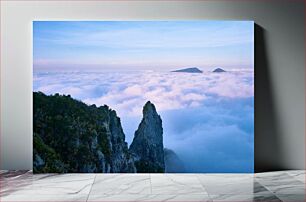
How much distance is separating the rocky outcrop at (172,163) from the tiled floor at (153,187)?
0.10 m

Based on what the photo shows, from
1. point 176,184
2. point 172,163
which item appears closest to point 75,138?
point 172,163

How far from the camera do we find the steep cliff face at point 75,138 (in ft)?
18.3

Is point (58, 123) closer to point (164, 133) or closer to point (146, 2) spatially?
point (164, 133)

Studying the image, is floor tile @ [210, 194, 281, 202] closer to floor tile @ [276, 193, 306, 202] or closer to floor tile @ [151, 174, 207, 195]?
floor tile @ [276, 193, 306, 202]

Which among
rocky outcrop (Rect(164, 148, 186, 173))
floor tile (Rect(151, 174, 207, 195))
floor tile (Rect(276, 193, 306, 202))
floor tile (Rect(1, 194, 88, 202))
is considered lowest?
floor tile (Rect(276, 193, 306, 202))

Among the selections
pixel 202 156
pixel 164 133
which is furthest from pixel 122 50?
pixel 202 156

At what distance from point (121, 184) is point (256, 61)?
6.17 ft

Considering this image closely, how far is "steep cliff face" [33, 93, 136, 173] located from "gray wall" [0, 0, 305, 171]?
19 cm

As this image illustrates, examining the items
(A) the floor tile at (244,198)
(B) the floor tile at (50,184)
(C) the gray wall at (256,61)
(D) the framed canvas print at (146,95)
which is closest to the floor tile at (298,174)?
(C) the gray wall at (256,61)

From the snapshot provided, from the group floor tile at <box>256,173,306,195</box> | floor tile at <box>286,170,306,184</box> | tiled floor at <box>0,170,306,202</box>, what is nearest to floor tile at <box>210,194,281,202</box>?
tiled floor at <box>0,170,306,202</box>

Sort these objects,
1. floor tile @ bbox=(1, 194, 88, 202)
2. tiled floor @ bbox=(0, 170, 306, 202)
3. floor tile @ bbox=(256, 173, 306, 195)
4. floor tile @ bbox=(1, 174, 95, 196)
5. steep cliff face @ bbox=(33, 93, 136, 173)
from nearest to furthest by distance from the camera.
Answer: floor tile @ bbox=(1, 194, 88, 202) < tiled floor @ bbox=(0, 170, 306, 202) < floor tile @ bbox=(1, 174, 95, 196) < floor tile @ bbox=(256, 173, 306, 195) < steep cliff face @ bbox=(33, 93, 136, 173)

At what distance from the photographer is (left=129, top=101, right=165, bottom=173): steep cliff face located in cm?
559

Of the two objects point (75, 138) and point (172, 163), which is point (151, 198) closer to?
point (172, 163)

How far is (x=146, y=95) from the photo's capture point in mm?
5633
